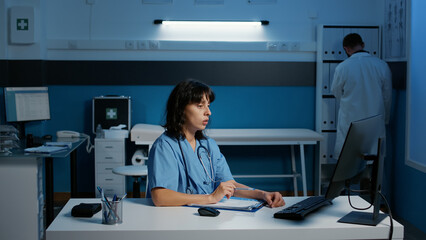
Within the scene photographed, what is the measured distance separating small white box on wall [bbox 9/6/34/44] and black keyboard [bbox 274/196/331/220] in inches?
132

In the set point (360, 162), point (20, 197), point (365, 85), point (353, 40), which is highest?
point (353, 40)

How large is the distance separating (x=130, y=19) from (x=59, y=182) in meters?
1.74

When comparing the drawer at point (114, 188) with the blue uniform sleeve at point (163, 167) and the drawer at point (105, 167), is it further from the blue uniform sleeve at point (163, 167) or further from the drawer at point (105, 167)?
the blue uniform sleeve at point (163, 167)

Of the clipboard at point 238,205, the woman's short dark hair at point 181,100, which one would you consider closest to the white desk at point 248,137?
the woman's short dark hair at point 181,100

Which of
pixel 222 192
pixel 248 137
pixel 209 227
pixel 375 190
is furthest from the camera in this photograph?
pixel 248 137

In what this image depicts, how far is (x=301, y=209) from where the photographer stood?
1.90 meters

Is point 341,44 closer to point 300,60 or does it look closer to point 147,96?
point 300,60

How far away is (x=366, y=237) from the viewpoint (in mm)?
1767

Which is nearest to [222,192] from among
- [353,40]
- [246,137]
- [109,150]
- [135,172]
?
[135,172]

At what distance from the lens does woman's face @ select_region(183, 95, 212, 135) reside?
220 centimetres

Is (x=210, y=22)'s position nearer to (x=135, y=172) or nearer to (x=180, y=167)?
(x=135, y=172)

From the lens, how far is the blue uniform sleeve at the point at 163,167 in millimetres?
2055

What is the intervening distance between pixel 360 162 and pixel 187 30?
3262 millimetres

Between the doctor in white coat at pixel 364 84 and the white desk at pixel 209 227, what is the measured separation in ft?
Result: 8.52
